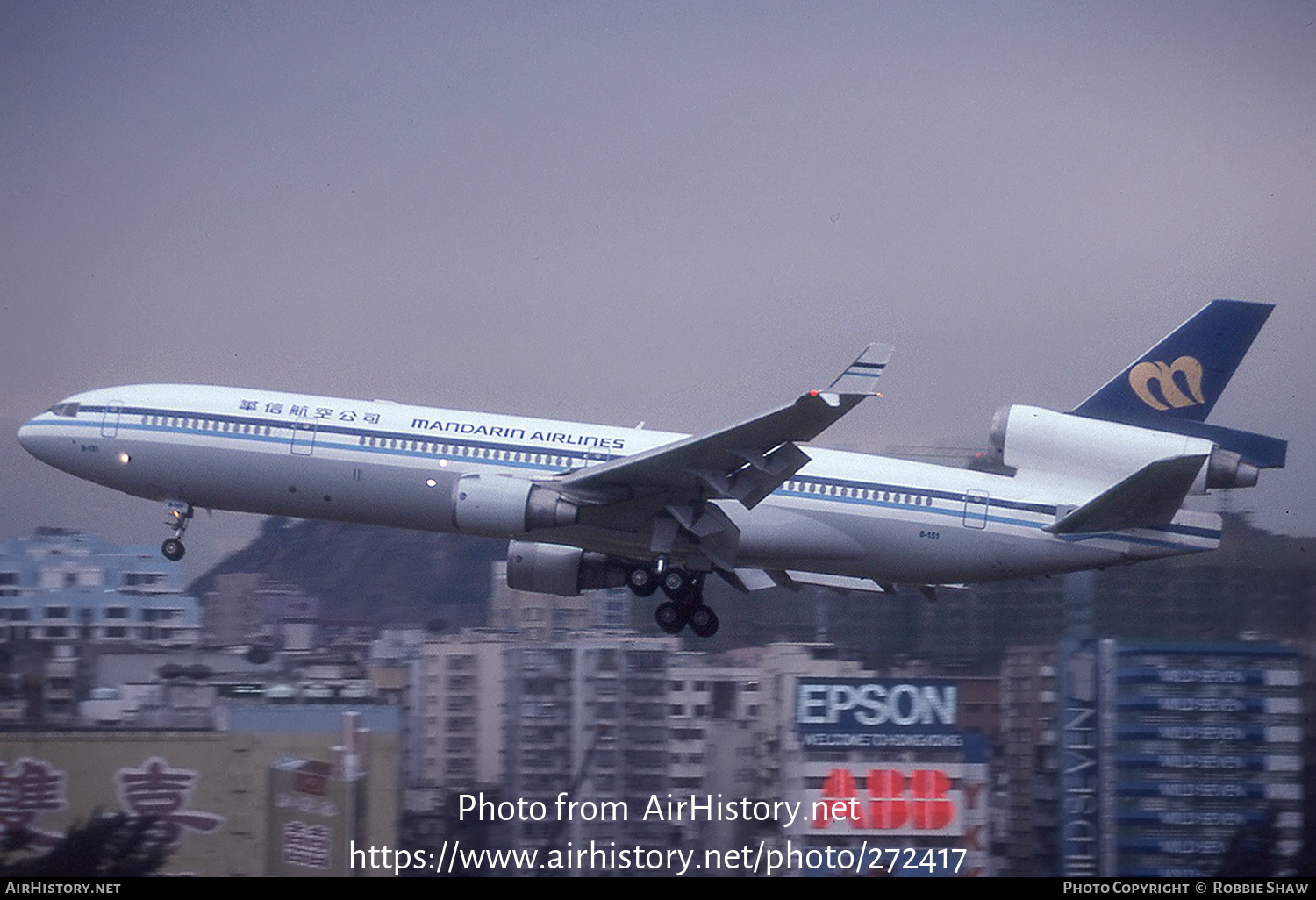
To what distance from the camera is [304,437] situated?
28891mm

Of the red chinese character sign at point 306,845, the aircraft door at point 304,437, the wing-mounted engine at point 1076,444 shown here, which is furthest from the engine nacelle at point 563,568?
the red chinese character sign at point 306,845

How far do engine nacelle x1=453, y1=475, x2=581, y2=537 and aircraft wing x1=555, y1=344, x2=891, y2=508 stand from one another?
1.45 ft

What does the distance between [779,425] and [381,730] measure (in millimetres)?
20233

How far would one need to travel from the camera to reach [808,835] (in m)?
37.2

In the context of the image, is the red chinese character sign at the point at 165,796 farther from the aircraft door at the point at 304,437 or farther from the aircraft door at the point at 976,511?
the aircraft door at the point at 976,511

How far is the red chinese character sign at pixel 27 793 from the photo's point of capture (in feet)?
121

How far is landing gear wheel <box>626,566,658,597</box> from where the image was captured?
29.6 metres

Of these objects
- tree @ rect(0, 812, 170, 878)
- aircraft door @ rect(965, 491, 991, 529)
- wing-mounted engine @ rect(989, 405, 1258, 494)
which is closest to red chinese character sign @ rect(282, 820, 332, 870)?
tree @ rect(0, 812, 170, 878)

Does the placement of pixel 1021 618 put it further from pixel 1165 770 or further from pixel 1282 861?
pixel 1282 861

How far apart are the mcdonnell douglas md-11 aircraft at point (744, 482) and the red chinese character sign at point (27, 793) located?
12.1 m

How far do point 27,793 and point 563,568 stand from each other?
56.5 feet

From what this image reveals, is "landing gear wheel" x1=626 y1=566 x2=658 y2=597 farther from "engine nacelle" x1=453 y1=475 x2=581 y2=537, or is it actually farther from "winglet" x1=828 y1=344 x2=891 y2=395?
"winglet" x1=828 y1=344 x2=891 y2=395

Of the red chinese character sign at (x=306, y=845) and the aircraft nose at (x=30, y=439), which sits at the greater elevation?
the aircraft nose at (x=30, y=439)

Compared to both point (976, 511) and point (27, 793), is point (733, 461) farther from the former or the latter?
point (27, 793)
